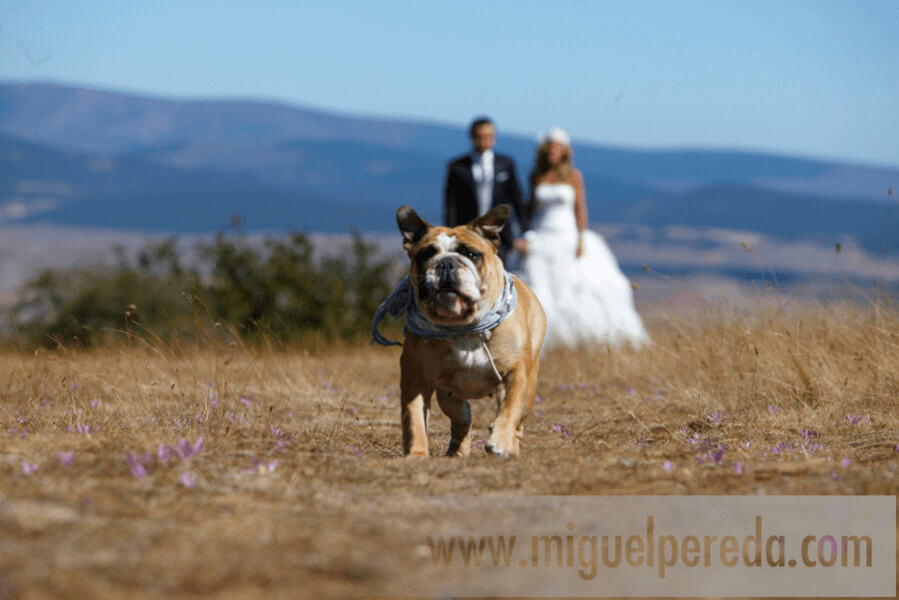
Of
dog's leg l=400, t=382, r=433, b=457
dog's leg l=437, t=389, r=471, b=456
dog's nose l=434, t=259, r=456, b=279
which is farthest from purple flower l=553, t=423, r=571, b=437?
dog's nose l=434, t=259, r=456, b=279

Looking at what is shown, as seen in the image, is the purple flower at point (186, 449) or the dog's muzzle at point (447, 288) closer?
the purple flower at point (186, 449)

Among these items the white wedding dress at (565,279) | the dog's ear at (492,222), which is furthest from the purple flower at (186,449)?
the white wedding dress at (565,279)

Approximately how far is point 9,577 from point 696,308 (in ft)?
26.8

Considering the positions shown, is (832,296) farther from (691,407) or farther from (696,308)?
(691,407)

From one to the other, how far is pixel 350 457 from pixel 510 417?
0.95m

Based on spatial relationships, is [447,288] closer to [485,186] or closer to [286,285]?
[485,186]

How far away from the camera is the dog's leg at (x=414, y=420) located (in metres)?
5.27

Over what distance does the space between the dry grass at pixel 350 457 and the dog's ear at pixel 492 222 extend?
139 cm

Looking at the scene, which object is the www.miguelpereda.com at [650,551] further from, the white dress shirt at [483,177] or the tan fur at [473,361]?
the white dress shirt at [483,177]

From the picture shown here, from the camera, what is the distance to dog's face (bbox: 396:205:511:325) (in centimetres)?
496

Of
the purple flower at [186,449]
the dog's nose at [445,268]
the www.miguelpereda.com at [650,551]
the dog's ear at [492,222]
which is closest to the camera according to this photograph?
the www.miguelpereda.com at [650,551]

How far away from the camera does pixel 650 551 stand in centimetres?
328

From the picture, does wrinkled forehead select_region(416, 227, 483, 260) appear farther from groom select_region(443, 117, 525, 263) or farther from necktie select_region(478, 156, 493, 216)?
necktie select_region(478, 156, 493, 216)

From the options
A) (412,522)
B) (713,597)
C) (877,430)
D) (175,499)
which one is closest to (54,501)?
(175,499)
